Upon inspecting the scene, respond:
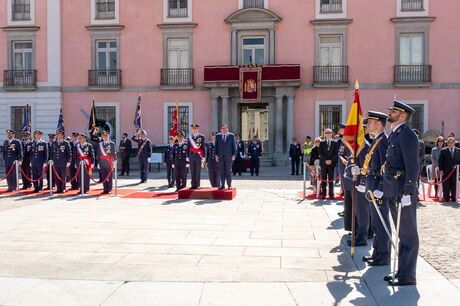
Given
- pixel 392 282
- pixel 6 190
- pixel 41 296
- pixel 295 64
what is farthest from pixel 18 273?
pixel 295 64

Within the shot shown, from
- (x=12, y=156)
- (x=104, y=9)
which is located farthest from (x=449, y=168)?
(x=104, y=9)

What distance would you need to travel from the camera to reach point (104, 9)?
98.5ft

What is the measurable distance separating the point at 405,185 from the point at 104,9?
27.2 metres

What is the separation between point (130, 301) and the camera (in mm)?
5418

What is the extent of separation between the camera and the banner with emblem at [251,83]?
27750 mm

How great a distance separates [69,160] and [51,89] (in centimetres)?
1580

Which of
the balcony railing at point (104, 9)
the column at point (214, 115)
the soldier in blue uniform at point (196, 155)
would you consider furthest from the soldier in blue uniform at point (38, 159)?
the balcony railing at point (104, 9)

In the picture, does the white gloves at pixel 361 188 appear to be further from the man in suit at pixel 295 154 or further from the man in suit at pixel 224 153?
the man in suit at pixel 295 154

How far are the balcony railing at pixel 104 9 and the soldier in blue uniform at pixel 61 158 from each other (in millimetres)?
15927

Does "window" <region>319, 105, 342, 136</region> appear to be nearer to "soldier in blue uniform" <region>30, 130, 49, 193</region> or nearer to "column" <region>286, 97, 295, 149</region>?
"column" <region>286, 97, 295, 149</region>

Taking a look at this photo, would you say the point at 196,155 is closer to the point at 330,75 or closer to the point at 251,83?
the point at 251,83

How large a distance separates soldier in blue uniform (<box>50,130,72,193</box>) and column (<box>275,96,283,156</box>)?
14.3 meters

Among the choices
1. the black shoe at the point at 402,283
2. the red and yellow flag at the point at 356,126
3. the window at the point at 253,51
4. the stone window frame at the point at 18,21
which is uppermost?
the stone window frame at the point at 18,21

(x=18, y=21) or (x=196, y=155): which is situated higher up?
(x=18, y=21)
